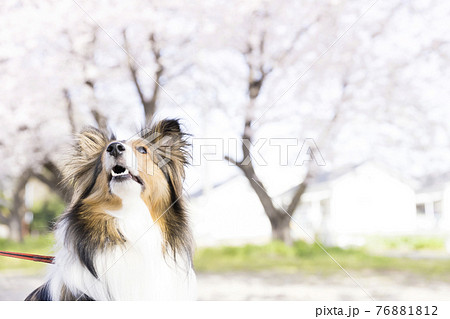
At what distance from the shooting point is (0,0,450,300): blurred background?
4574mm

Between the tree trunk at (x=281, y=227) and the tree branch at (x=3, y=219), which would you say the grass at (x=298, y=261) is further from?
the tree branch at (x=3, y=219)

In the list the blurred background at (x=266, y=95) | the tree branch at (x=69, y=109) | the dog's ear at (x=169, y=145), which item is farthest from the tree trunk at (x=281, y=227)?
the dog's ear at (x=169, y=145)

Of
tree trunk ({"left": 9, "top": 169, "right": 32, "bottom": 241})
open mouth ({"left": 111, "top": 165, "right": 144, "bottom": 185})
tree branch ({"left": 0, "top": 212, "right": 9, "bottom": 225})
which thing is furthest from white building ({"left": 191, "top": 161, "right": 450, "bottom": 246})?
tree branch ({"left": 0, "top": 212, "right": 9, "bottom": 225})

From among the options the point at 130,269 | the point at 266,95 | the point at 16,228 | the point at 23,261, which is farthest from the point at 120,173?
the point at 16,228

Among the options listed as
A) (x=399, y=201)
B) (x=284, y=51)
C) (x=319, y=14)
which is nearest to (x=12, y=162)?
(x=284, y=51)

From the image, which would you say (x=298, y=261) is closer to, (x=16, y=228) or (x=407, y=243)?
(x=407, y=243)

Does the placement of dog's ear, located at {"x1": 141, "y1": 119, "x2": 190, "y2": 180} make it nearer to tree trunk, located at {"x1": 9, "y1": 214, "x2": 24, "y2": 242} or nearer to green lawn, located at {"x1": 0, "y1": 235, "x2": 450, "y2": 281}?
green lawn, located at {"x1": 0, "y1": 235, "x2": 450, "y2": 281}

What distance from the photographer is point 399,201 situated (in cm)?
637

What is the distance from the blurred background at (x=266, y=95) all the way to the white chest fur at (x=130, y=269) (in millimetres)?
2335

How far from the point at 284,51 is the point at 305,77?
364 mm

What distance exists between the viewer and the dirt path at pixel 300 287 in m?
4.51

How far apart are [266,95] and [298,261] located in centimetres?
211

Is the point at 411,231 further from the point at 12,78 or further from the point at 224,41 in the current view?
the point at 12,78

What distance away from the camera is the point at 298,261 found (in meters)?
A: 5.61
